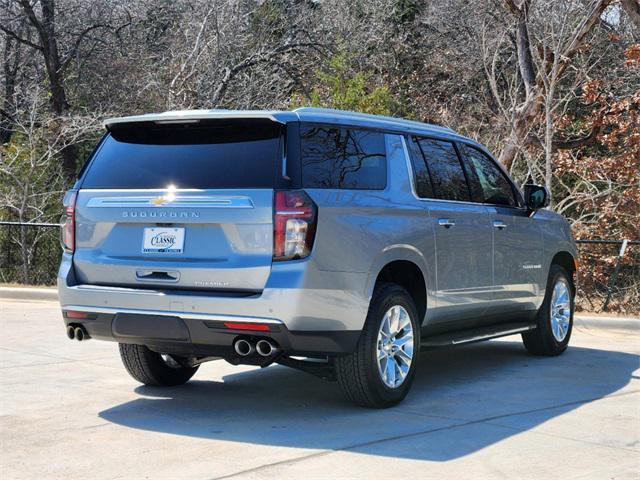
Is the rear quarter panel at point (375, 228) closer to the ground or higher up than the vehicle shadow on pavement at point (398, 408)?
higher up

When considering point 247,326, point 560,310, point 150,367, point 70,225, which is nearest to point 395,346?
point 247,326

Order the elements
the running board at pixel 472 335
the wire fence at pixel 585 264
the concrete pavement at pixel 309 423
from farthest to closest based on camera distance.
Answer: the wire fence at pixel 585 264 → the running board at pixel 472 335 → the concrete pavement at pixel 309 423

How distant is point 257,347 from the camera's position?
6.39m

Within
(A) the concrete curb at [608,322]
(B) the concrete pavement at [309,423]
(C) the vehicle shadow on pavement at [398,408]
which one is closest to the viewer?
(B) the concrete pavement at [309,423]

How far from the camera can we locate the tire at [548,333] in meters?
9.69

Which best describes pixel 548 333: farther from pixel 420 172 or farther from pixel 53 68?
pixel 53 68

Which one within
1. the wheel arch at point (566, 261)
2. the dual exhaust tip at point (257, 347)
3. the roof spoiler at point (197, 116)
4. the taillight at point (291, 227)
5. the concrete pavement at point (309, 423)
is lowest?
the concrete pavement at point (309, 423)

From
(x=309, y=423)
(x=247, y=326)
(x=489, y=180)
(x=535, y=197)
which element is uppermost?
(x=489, y=180)

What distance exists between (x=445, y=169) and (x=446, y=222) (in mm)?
579

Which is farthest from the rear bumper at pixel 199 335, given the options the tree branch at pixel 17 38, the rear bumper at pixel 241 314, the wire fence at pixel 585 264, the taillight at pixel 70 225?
the tree branch at pixel 17 38

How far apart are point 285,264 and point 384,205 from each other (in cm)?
111

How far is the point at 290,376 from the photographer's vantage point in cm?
860

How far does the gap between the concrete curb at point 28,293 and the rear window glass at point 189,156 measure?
818 centimetres

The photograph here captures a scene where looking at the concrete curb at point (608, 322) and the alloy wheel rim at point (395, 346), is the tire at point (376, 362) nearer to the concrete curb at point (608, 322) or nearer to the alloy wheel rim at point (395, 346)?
the alloy wheel rim at point (395, 346)
